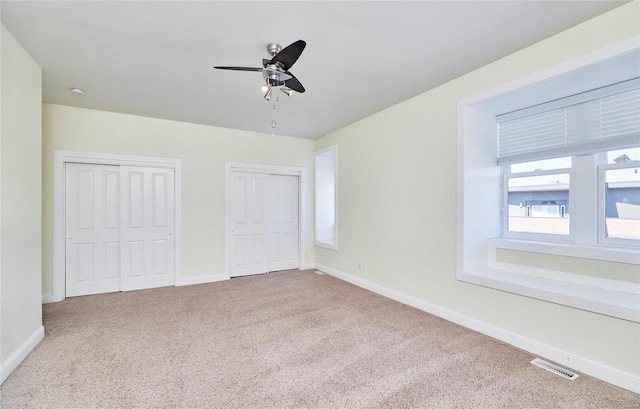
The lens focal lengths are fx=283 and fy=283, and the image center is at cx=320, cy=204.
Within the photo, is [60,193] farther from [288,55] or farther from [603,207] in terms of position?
[603,207]

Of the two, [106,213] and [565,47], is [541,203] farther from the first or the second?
[106,213]

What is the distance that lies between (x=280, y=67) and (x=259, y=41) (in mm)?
403

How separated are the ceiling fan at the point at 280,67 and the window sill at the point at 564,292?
255cm

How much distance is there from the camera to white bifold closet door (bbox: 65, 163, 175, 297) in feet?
13.0

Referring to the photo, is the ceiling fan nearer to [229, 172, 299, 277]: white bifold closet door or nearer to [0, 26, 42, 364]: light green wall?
[0, 26, 42, 364]: light green wall

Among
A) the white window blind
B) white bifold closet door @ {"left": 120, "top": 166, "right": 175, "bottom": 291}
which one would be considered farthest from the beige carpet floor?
the white window blind

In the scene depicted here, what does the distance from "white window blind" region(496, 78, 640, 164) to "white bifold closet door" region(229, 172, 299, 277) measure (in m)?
3.61

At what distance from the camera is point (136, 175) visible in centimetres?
428

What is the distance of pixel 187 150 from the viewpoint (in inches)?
180

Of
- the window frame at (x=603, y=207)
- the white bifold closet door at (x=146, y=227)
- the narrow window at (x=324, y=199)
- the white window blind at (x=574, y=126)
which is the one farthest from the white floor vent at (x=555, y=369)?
the white bifold closet door at (x=146, y=227)

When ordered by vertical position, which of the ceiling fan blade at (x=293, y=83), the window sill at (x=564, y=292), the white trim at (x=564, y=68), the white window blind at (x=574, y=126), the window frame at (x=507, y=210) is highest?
the white trim at (x=564, y=68)

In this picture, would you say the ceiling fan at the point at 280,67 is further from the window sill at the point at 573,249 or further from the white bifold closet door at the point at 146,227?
the white bifold closet door at the point at 146,227

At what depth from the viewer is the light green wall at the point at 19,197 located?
213 cm

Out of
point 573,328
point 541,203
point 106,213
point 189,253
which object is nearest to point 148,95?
point 106,213
